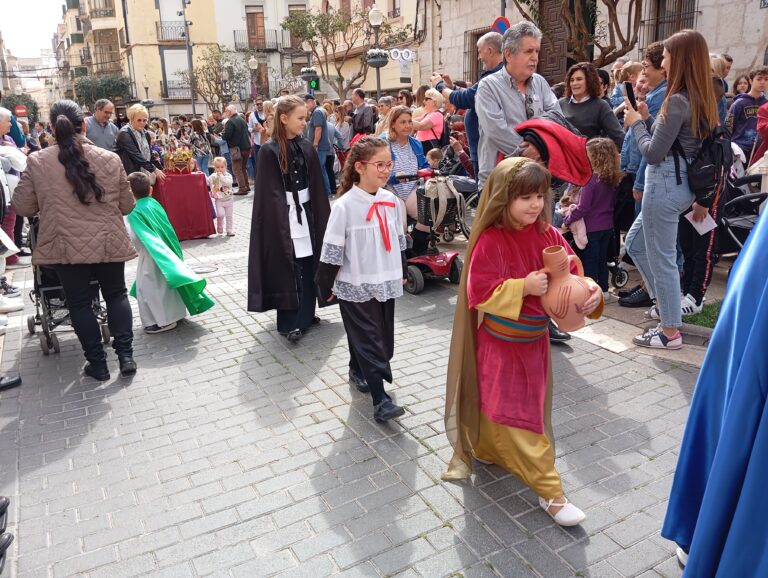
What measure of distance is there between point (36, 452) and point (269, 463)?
147 cm

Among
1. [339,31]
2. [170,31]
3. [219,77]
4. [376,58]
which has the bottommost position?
[376,58]

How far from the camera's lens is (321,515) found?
10.1 feet

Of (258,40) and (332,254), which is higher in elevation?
(258,40)

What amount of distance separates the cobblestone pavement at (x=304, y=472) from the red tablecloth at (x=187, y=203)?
5.00m

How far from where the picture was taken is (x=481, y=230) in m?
2.90

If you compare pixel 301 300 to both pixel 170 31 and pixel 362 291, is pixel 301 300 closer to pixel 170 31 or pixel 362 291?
pixel 362 291

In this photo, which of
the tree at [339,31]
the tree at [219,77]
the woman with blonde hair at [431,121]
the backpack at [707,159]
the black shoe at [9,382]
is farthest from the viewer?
the tree at [219,77]

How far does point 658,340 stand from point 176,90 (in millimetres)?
48500

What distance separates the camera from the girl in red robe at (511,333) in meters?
2.75

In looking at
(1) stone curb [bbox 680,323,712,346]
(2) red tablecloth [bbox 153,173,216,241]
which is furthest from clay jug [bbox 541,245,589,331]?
(2) red tablecloth [bbox 153,173,216,241]

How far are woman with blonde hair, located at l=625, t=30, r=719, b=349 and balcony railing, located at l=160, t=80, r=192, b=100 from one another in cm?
4760

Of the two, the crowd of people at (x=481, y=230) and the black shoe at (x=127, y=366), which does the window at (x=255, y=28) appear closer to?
the crowd of people at (x=481, y=230)

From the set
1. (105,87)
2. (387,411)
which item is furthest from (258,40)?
(387,411)

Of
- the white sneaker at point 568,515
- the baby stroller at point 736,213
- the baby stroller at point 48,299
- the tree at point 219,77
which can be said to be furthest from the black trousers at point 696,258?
the tree at point 219,77
